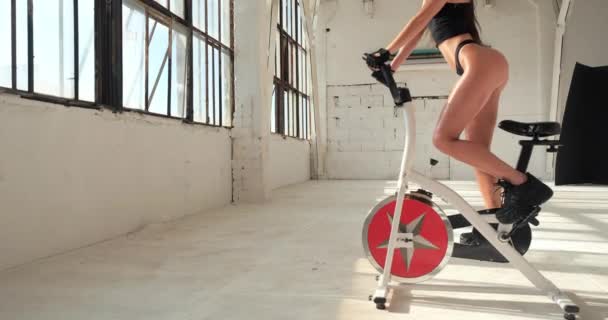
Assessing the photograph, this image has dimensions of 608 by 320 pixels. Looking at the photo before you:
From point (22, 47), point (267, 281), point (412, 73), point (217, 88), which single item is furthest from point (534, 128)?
point (412, 73)

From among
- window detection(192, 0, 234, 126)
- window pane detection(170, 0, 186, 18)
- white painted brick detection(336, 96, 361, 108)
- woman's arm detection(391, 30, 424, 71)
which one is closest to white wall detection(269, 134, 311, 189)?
white painted brick detection(336, 96, 361, 108)

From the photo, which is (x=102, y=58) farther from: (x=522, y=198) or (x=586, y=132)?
(x=586, y=132)

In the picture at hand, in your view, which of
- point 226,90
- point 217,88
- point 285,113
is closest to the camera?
point 217,88

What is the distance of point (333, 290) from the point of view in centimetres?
186

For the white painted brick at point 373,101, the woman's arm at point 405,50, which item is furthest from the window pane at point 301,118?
the woman's arm at point 405,50

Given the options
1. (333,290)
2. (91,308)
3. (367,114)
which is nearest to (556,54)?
(367,114)

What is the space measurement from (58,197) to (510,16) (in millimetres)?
10570

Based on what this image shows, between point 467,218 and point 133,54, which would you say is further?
point 133,54

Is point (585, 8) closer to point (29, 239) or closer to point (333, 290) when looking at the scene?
point (333, 290)

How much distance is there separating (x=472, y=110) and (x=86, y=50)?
2.63 metres

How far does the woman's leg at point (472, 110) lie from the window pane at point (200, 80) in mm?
3623

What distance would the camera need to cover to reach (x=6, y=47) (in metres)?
2.38

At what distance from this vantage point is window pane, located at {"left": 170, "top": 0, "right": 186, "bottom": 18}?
14.5 ft

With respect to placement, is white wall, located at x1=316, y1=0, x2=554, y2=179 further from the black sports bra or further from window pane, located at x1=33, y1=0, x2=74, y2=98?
the black sports bra
